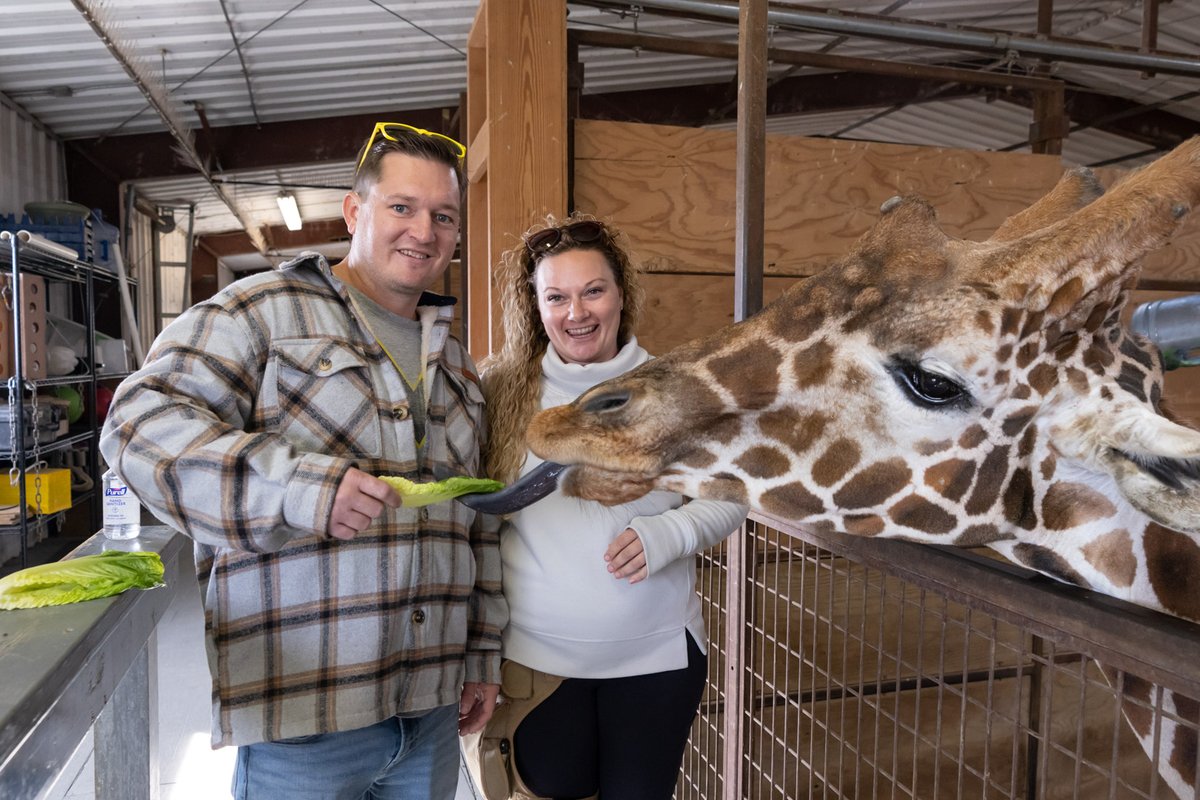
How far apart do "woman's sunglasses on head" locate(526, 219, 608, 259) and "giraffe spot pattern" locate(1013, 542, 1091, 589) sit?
1.10 metres

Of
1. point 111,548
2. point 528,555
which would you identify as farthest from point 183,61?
point 528,555

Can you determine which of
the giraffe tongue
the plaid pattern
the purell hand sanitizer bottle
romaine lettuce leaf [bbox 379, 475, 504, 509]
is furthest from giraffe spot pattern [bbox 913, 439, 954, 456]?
the purell hand sanitizer bottle

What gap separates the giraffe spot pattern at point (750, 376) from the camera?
1.34 meters

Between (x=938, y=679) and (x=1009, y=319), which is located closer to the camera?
(x=1009, y=319)

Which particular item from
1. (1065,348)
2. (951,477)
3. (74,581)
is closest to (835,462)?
(951,477)

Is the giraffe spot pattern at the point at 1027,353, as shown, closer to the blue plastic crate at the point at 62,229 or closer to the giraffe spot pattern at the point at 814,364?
the giraffe spot pattern at the point at 814,364

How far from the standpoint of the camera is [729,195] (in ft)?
10.7

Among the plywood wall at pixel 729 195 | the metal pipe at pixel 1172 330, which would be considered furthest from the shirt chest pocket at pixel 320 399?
the plywood wall at pixel 729 195

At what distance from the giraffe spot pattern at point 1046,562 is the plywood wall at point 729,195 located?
188 centimetres

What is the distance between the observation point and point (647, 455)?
128cm

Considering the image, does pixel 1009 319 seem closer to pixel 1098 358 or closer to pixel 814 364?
pixel 1098 358

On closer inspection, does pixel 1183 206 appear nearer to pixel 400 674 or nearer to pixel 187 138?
pixel 400 674

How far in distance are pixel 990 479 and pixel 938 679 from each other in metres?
0.37

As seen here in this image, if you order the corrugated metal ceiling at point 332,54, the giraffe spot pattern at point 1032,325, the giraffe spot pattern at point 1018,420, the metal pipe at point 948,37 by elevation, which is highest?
the corrugated metal ceiling at point 332,54
